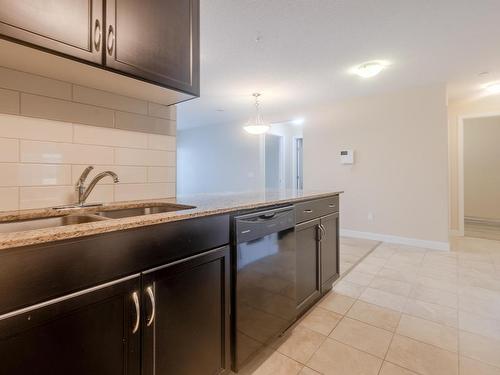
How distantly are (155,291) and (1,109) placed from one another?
3.53ft

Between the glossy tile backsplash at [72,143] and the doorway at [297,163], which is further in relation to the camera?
the doorway at [297,163]

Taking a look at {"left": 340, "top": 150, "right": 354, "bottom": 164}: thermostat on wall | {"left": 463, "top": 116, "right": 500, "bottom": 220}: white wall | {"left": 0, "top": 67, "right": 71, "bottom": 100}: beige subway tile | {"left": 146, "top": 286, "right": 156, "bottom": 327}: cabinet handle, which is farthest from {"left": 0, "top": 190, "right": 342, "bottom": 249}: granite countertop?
{"left": 463, "top": 116, "right": 500, "bottom": 220}: white wall

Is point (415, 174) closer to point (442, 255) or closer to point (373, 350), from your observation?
point (442, 255)

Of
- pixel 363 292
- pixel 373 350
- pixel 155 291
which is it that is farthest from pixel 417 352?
pixel 155 291

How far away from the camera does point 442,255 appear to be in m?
3.43

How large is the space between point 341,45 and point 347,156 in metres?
2.18

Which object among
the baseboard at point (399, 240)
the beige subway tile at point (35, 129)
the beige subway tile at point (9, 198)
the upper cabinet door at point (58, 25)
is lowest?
the baseboard at point (399, 240)

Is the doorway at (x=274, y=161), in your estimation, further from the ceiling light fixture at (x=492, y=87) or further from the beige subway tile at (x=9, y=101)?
the beige subway tile at (x=9, y=101)

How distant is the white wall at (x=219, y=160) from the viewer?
19.4ft

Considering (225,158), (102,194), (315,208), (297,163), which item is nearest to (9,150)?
(102,194)

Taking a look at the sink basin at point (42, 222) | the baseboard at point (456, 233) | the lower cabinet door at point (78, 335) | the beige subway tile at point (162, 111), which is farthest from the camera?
the baseboard at point (456, 233)

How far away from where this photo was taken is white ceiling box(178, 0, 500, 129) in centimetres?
203

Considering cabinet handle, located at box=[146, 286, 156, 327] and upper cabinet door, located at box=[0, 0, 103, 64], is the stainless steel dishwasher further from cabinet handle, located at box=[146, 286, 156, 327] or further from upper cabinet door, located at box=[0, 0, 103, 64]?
upper cabinet door, located at box=[0, 0, 103, 64]

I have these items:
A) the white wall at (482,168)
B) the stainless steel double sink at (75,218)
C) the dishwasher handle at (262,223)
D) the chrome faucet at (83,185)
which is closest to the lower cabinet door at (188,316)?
the dishwasher handle at (262,223)
